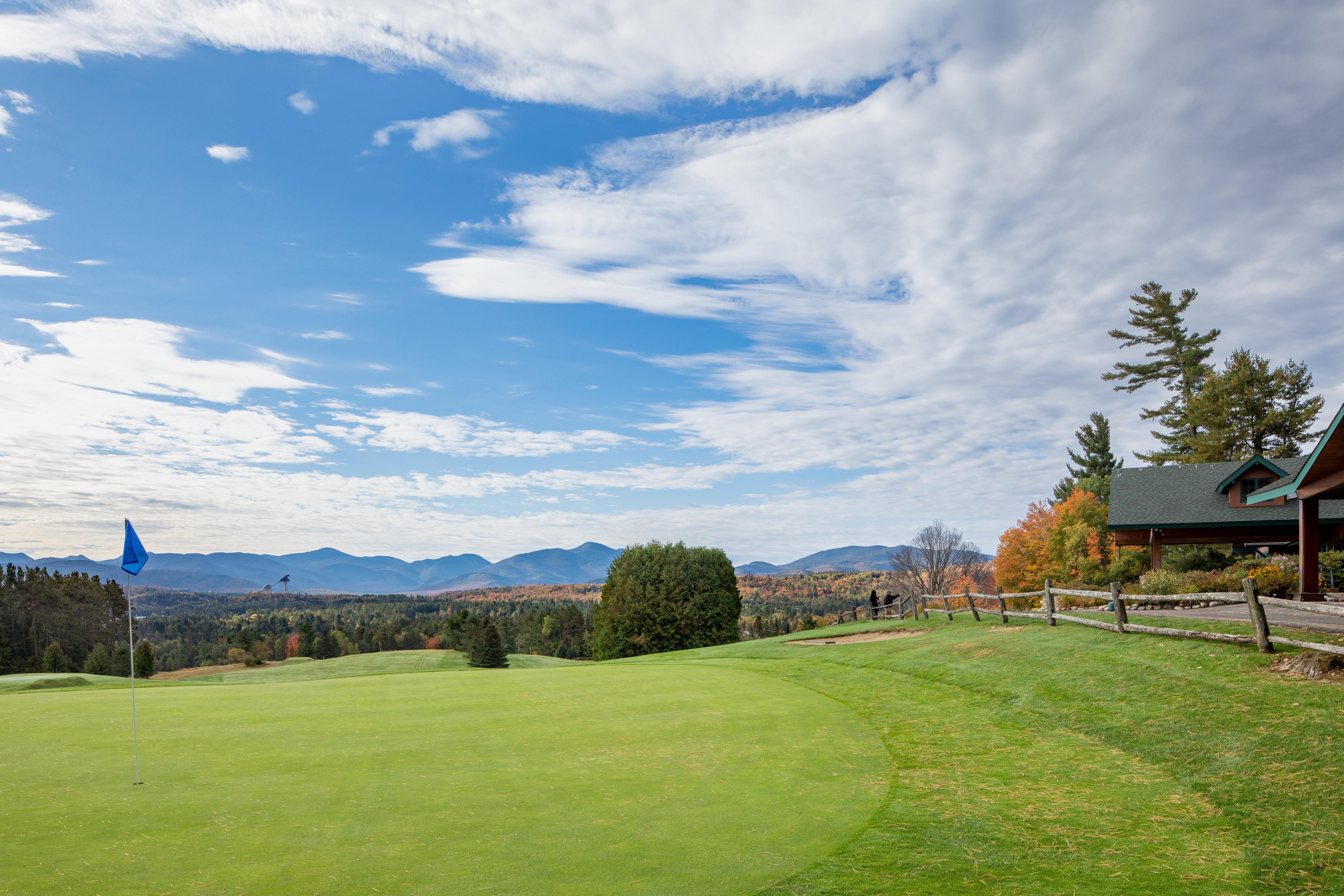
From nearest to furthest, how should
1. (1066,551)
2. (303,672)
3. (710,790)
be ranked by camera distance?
(710,790)
(303,672)
(1066,551)

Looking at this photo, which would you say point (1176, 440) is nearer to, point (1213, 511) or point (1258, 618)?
point (1213, 511)

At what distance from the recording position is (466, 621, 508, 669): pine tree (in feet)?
121

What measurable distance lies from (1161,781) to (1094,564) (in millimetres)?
40703

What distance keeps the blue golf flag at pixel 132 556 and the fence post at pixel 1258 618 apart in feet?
56.2

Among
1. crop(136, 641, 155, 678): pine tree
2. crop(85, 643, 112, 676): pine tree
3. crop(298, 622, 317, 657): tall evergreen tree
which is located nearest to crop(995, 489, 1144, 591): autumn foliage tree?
crop(136, 641, 155, 678): pine tree

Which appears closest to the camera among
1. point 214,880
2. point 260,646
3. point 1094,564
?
point 214,880

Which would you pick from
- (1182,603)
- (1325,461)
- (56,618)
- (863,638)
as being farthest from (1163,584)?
(56,618)

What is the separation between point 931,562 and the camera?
69.3 metres

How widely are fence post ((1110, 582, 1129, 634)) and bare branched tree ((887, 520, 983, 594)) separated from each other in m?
48.5

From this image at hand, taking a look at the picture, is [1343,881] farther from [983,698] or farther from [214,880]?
[214,880]

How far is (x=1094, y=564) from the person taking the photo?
44219 mm

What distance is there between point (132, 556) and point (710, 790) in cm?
839

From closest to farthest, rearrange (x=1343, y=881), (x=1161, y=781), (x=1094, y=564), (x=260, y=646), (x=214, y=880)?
1. (x=214, y=880)
2. (x=1343, y=881)
3. (x=1161, y=781)
4. (x=1094, y=564)
5. (x=260, y=646)

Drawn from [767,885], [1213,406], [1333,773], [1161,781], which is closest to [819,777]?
[767,885]
